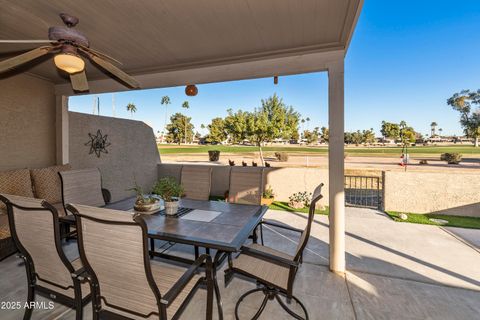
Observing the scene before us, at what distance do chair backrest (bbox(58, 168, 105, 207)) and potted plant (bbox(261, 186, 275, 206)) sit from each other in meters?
3.72

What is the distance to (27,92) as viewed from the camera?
4.08 m

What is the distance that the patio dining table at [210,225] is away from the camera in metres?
1.73

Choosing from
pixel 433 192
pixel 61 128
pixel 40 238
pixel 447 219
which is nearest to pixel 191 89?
pixel 40 238

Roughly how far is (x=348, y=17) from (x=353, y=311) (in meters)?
2.81

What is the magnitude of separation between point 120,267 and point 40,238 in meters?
0.70

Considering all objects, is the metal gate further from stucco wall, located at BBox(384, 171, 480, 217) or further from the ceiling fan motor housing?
the ceiling fan motor housing

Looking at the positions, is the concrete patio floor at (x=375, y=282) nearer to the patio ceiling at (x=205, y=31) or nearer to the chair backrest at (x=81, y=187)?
the chair backrest at (x=81, y=187)

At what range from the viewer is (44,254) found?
5.00ft

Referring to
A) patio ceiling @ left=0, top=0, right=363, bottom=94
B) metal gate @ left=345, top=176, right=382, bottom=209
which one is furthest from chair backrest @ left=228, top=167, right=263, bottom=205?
metal gate @ left=345, top=176, right=382, bottom=209

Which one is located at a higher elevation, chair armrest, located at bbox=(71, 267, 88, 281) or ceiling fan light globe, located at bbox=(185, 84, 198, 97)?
ceiling fan light globe, located at bbox=(185, 84, 198, 97)

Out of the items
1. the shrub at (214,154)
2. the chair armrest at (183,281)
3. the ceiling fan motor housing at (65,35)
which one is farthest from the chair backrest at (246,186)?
the shrub at (214,154)

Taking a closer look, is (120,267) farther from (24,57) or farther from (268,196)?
(268,196)

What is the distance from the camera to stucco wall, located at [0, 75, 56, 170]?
375cm

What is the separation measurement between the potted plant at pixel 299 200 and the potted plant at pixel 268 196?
0.47 meters
